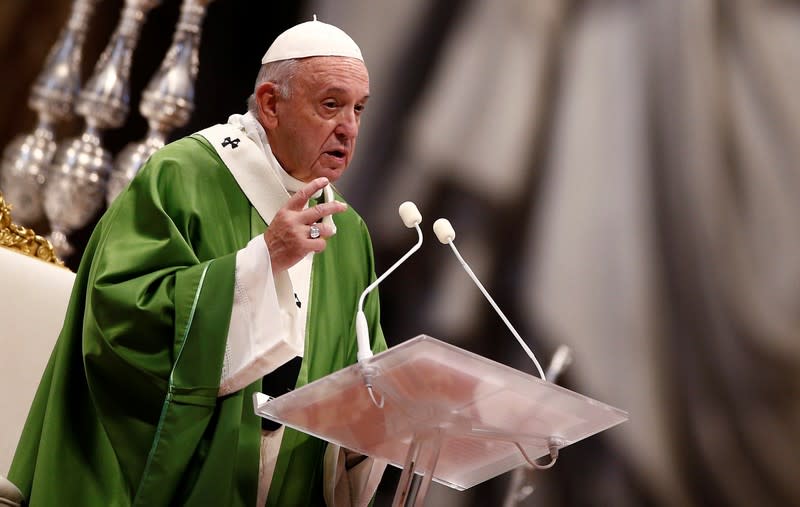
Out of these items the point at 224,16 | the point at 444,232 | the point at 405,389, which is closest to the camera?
the point at 405,389

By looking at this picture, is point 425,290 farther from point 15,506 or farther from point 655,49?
point 15,506

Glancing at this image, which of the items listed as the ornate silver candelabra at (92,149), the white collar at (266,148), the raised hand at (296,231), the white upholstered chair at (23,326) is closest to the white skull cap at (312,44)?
the white collar at (266,148)

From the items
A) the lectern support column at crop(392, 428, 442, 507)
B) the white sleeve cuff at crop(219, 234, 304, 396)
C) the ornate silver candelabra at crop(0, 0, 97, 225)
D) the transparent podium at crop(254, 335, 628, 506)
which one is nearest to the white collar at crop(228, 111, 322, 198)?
the white sleeve cuff at crop(219, 234, 304, 396)

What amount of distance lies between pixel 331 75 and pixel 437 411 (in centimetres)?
106

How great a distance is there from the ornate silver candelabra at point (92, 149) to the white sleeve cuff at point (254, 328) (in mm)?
2403

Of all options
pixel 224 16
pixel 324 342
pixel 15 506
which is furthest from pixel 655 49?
pixel 15 506

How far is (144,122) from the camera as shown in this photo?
5715mm

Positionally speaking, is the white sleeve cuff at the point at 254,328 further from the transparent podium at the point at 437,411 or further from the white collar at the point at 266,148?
the white collar at the point at 266,148

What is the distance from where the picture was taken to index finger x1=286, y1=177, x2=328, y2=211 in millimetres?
2629

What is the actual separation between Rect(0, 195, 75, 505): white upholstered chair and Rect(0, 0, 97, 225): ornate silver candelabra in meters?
1.68

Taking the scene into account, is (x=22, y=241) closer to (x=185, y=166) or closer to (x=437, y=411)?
(x=185, y=166)

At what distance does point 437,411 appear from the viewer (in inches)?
95.8

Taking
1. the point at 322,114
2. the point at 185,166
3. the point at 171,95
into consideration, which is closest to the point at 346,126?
the point at 322,114

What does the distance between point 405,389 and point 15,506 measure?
0.99 m
